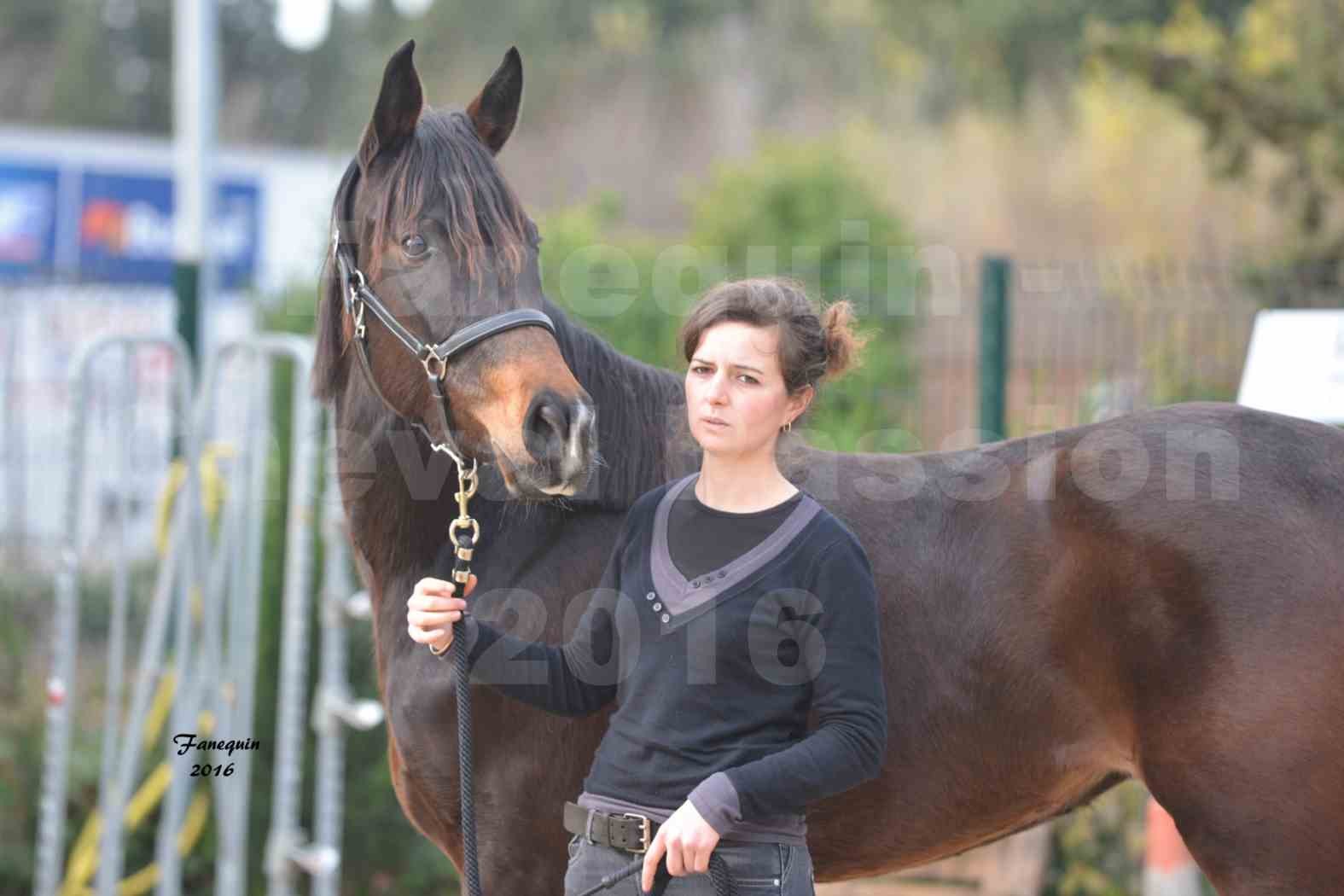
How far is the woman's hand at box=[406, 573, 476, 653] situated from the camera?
7.36 feet

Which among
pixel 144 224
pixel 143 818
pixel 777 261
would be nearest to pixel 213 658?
pixel 143 818

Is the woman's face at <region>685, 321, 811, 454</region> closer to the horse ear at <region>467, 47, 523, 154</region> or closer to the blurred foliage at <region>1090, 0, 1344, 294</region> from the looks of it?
the horse ear at <region>467, 47, 523, 154</region>

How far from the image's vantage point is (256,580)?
15.2ft

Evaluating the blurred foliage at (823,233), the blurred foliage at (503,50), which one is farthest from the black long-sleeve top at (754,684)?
the blurred foliage at (503,50)

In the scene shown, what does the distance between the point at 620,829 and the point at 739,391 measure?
73 cm

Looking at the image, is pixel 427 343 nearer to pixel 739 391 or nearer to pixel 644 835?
pixel 739 391

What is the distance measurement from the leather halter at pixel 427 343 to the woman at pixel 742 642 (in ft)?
1.09

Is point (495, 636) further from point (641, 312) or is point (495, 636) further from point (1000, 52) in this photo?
point (1000, 52)

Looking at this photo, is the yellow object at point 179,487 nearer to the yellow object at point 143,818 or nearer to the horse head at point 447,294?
the yellow object at point 143,818

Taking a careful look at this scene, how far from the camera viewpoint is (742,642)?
6.92ft

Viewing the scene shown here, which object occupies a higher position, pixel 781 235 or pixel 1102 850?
pixel 781 235

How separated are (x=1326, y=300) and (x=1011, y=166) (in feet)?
30.7

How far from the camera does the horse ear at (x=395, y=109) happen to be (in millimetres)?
2520

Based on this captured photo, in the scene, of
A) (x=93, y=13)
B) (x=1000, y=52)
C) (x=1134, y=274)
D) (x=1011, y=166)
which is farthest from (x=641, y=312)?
A: (x=93, y=13)
